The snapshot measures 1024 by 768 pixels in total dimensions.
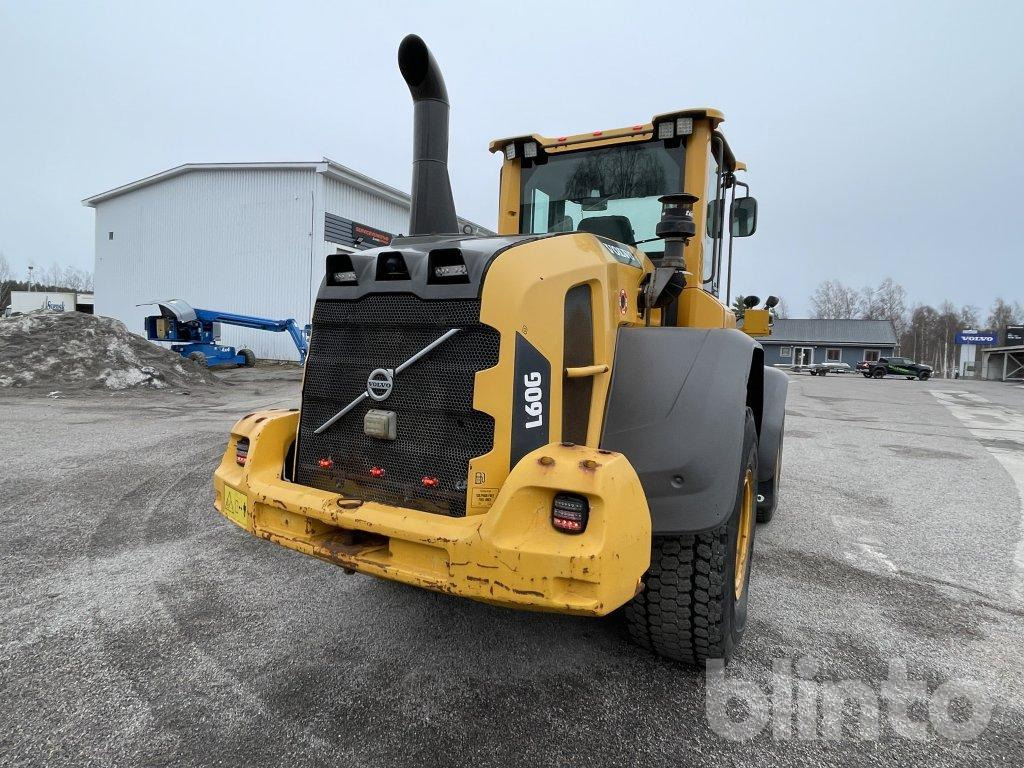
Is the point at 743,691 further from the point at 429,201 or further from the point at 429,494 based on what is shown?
the point at 429,201

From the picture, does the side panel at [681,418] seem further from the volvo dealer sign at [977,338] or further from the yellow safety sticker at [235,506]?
the volvo dealer sign at [977,338]

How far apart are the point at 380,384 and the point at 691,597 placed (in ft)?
5.05

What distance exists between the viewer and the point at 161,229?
26.1 metres

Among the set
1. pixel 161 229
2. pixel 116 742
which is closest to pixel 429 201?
pixel 116 742

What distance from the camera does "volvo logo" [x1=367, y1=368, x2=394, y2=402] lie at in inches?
101

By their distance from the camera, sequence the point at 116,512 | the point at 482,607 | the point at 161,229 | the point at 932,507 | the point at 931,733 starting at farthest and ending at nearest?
the point at 161,229 → the point at 932,507 → the point at 116,512 → the point at 482,607 → the point at 931,733

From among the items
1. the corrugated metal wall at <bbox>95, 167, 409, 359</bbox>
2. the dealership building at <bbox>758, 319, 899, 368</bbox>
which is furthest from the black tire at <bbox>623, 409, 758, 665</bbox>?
the dealership building at <bbox>758, 319, 899, 368</bbox>

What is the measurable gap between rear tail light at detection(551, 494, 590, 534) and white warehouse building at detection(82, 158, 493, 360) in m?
20.3

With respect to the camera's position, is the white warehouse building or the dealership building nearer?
the white warehouse building

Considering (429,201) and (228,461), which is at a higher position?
(429,201)

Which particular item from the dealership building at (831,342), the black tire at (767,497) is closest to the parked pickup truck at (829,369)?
the dealership building at (831,342)

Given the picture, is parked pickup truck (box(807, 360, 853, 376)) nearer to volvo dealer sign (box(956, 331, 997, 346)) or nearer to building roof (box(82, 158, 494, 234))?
volvo dealer sign (box(956, 331, 997, 346))

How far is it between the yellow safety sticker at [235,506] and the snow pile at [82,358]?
12.2 metres

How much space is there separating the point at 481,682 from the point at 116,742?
1287 mm
